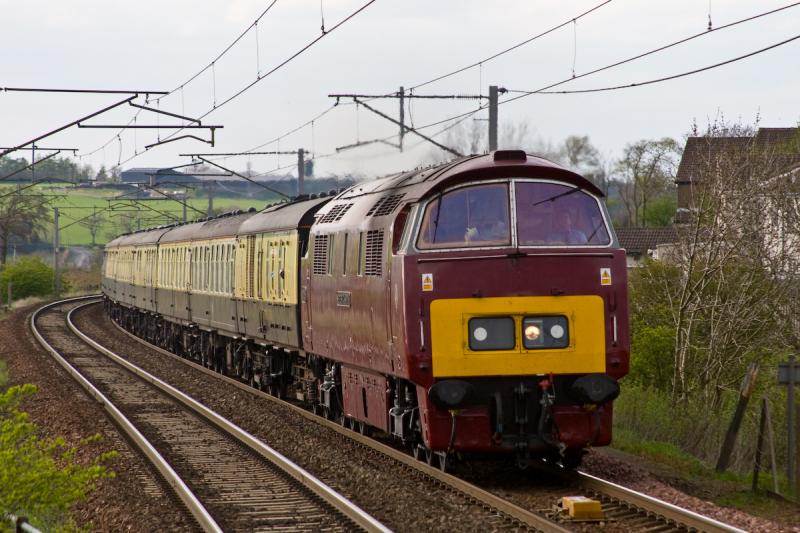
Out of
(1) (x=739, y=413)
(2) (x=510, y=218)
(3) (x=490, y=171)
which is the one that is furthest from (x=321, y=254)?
(1) (x=739, y=413)

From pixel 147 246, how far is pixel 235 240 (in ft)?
52.4

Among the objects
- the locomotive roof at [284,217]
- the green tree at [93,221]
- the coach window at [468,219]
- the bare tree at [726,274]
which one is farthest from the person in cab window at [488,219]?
the green tree at [93,221]

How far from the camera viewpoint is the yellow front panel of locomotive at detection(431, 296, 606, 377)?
11094 mm

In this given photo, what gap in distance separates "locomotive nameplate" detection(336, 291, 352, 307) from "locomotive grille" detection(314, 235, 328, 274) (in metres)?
0.79

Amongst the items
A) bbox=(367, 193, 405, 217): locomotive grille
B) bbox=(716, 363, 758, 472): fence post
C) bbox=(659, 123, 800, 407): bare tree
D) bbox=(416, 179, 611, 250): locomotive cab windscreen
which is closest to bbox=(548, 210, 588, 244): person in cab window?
bbox=(416, 179, 611, 250): locomotive cab windscreen

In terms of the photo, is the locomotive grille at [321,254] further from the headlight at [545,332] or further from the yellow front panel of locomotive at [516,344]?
the headlight at [545,332]

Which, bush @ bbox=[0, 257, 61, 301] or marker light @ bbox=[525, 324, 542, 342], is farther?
bush @ bbox=[0, 257, 61, 301]

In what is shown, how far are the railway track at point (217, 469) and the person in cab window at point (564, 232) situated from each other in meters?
3.25

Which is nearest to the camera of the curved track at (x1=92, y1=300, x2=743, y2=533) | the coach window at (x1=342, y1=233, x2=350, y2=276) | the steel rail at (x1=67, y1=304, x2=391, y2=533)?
the curved track at (x1=92, y1=300, x2=743, y2=533)

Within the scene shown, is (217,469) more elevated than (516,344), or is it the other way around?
(516,344)

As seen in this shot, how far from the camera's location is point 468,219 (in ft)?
38.1

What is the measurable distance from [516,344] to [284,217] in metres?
9.26

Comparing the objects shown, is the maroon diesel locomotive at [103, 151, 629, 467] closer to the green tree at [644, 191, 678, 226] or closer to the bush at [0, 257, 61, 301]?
the bush at [0, 257, 61, 301]

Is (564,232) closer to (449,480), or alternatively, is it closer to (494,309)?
(494,309)
